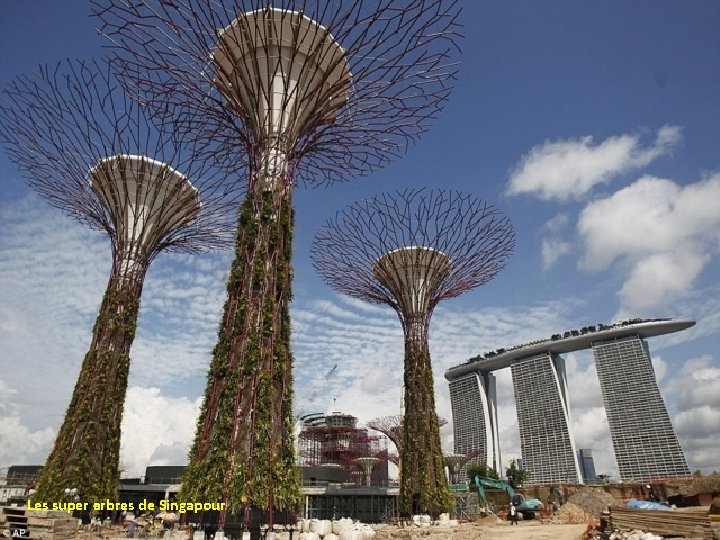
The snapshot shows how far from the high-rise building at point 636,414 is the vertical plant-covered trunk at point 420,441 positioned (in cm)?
7422

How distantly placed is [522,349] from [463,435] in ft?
77.6

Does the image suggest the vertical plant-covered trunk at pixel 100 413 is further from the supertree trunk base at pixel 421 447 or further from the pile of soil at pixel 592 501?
the pile of soil at pixel 592 501

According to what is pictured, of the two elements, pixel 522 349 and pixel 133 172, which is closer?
pixel 133 172

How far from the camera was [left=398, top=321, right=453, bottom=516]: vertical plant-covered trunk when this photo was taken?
70.7ft

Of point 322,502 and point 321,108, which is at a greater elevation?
point 321,108

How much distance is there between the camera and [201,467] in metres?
10.8

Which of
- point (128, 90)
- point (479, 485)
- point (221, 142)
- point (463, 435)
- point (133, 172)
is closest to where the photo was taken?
point (128, 90)

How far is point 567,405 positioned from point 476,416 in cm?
2011

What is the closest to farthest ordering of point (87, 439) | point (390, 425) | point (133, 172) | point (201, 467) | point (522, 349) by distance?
point (201, 467) → point (87, 439) → point (133, 172) → point (390, 425) → point (522, 349)

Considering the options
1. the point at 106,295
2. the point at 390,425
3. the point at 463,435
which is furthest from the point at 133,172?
the point at 463,435

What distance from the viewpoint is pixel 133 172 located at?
63.2 ft

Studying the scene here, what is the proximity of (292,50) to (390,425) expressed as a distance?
41.4 metres

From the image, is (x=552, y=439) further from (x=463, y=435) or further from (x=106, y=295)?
(x=106, y=295)

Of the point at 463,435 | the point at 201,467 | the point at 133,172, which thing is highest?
the point at 463,435
